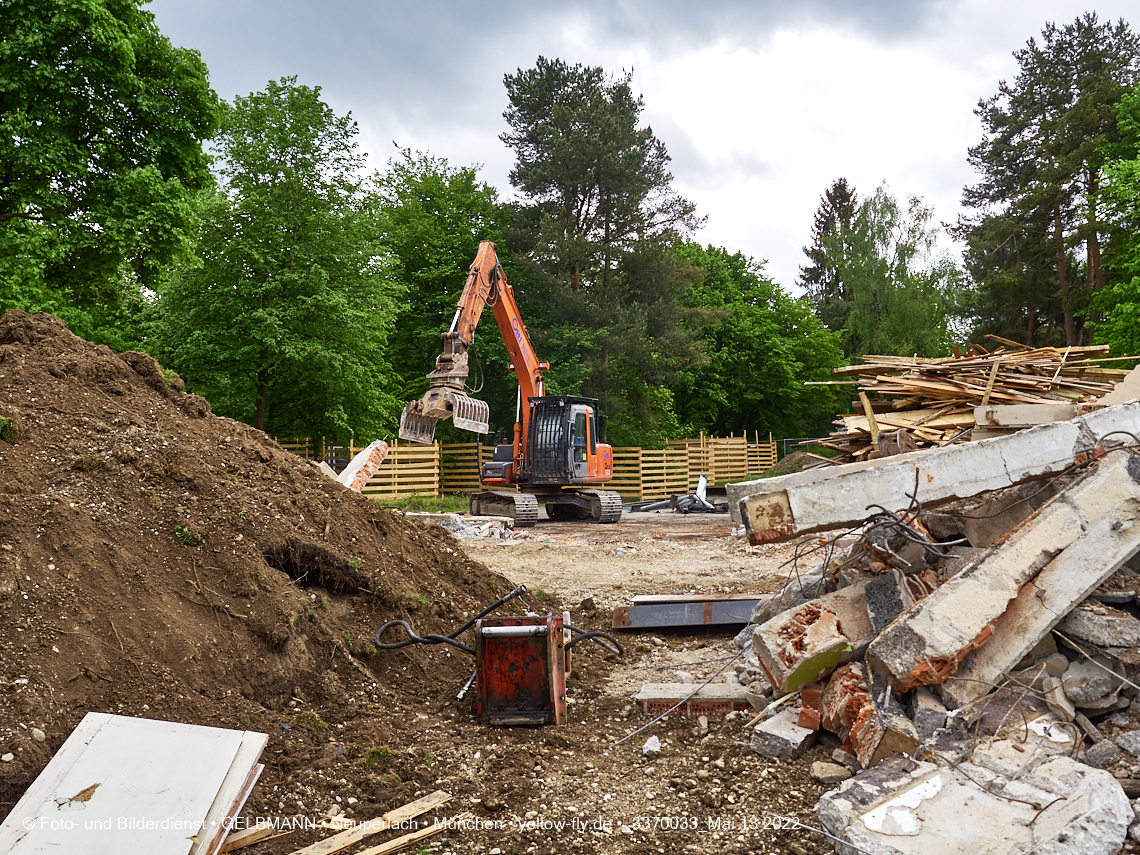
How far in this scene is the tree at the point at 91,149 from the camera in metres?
12.8

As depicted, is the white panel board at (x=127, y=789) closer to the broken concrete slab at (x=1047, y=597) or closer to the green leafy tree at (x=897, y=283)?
the broken concrete slab at (x=1047, y=597)

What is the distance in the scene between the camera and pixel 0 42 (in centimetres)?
1254

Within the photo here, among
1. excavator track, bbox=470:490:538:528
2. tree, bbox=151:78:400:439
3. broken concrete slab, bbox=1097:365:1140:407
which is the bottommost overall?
excavator track, bbox=470:490:538:528

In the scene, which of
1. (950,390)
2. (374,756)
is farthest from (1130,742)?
(950,390)

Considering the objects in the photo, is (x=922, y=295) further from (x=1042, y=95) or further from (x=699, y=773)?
(x=699, y=773)

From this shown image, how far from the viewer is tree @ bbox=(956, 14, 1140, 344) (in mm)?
26219

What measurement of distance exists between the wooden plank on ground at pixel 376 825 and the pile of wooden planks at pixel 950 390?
4.60 meters

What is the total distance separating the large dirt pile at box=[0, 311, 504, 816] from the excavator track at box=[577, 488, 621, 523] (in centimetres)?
1163

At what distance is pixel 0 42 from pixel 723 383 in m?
31.7

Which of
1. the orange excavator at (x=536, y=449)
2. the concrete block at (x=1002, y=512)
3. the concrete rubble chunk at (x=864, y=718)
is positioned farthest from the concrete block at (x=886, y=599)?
the orange excavator at (x=536, y=449)

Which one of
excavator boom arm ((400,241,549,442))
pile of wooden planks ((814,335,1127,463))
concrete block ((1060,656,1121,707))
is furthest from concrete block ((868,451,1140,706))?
excavator boom arm ((400,241,549,442))

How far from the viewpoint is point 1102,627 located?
3639 millimetres

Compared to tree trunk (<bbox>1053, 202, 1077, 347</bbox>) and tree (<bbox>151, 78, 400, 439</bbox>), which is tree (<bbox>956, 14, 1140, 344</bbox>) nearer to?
tree trunk (<bbox>1053, 202, 1077, 347</bbox>)

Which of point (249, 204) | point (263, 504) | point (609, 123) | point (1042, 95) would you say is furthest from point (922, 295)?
point (263, 504)
